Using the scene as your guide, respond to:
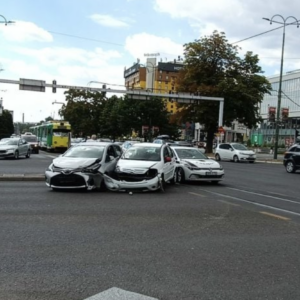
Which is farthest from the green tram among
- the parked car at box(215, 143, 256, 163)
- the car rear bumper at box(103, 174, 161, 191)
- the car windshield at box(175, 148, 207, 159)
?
the car rear bumper at box(103, 174, 161, 191)

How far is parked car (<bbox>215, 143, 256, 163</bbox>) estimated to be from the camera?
3650 centimetres

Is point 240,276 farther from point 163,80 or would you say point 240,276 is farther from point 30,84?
point 163,80

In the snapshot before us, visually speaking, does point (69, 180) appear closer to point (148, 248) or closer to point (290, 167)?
point (148, 248)

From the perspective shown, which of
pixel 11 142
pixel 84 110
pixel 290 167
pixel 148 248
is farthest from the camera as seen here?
pixel 84 110

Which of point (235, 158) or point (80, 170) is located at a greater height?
point (80, 170)

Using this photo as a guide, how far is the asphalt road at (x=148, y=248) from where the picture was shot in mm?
4617

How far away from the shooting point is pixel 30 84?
36594 mm

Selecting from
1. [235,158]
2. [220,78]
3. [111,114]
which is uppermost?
[220,78]

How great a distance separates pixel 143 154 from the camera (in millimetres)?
14250

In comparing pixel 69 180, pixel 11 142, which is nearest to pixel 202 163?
pixel 69 180

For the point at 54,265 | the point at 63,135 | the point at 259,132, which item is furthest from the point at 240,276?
the point at 259,132

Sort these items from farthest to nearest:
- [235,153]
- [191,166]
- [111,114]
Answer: [111,114], [235,153], [191,166]

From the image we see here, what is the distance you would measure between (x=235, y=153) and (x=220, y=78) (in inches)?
540

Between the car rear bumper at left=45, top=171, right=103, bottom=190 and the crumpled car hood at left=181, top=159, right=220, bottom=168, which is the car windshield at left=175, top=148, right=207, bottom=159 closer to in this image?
the crumpled car hood at left=181, top=159, right=220, bottom=168
